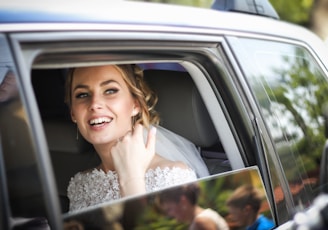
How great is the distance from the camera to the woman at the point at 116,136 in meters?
2.20

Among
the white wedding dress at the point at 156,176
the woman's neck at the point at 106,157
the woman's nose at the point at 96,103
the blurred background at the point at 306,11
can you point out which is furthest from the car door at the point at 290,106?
the blurred background at the point at 306,11

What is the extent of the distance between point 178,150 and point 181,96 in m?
0.29

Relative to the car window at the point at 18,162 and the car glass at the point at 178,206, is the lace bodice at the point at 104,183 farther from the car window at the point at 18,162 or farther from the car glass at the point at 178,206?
the car window at the point at 18,162

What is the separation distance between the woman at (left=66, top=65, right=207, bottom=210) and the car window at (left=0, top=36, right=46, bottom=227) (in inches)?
31.1

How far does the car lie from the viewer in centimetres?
135

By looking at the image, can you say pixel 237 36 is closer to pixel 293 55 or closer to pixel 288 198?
pixel 293 55

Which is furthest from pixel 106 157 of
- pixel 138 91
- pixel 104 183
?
pixel 138 91

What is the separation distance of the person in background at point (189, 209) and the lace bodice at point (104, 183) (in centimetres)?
45

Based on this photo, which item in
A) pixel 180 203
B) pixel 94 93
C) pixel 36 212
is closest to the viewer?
pixel 36 212

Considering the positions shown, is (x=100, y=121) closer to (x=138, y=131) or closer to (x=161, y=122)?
(x=138, y=131)

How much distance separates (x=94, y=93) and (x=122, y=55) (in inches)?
22.5

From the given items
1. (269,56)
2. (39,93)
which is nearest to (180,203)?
(269,56)

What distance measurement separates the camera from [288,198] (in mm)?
2102


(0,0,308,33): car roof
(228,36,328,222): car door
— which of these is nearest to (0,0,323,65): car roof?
(0,0,308,33): car roof
